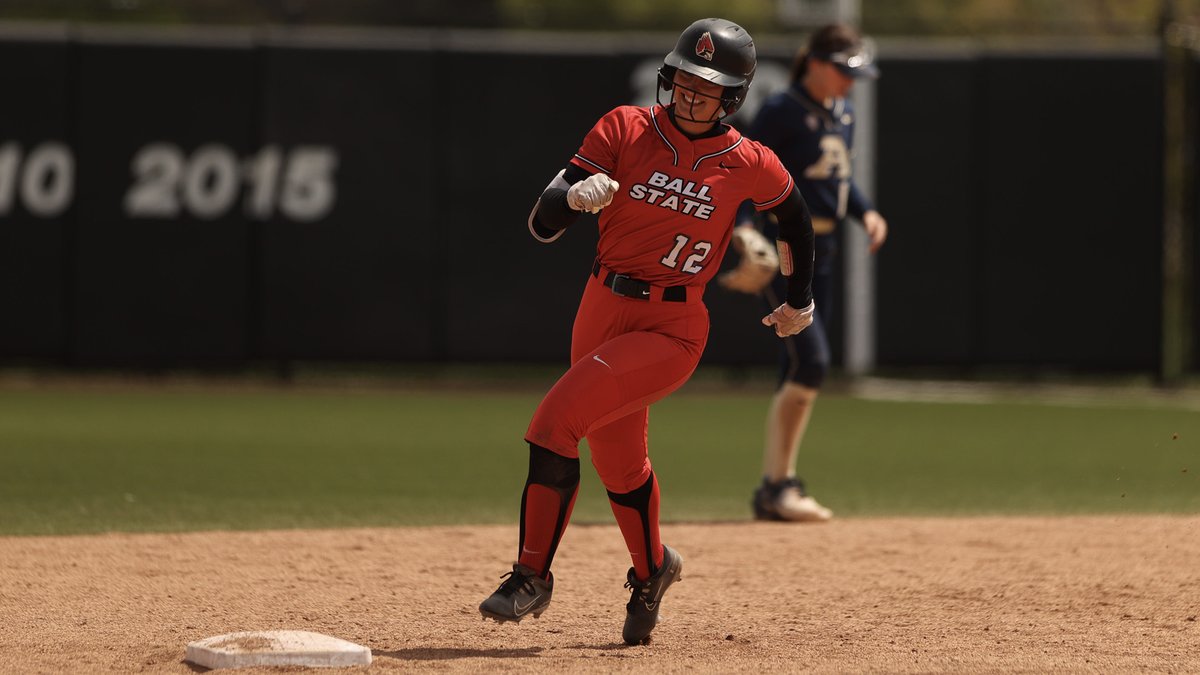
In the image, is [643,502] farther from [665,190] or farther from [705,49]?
[705,49]

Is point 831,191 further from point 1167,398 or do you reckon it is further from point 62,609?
point 1167,398

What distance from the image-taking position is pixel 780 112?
7.48 meters

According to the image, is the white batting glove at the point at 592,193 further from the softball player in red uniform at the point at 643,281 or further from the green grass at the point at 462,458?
the green grass at the point at 462,458

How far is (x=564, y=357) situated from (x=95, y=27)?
4.84m

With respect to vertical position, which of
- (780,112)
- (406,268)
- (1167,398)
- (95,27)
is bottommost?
(1167,398)

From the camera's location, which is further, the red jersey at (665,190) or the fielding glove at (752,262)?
the fielding glove at (752,262)

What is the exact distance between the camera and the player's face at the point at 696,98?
4.79 m

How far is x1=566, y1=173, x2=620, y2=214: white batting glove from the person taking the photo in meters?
4.45

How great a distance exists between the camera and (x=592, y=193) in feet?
14.6

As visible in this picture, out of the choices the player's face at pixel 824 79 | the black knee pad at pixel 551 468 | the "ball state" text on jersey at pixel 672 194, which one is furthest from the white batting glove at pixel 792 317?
the player's face at pixel 824 79

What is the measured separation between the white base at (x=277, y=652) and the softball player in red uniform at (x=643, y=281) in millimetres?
432

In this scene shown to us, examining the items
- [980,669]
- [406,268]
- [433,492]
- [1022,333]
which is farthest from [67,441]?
[1022,333]

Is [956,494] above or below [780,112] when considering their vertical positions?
below

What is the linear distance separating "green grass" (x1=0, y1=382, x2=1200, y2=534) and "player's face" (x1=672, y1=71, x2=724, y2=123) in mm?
2731
